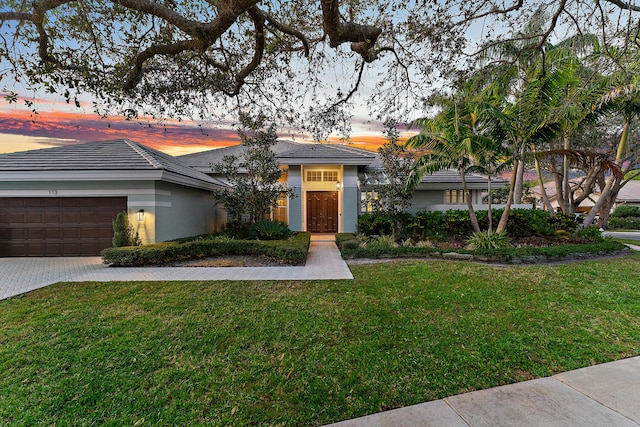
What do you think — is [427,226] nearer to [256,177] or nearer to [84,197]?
[256,177]

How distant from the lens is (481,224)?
1270 cm

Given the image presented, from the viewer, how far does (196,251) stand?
959 centimetres

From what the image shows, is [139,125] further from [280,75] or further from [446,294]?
[446,294]

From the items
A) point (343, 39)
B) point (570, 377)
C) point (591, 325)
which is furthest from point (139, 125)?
point (591, 325)

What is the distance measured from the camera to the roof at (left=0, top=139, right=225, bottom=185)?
392 inches

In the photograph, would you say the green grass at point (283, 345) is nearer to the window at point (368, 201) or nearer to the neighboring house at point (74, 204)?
the neighboring house at point (74, 204)

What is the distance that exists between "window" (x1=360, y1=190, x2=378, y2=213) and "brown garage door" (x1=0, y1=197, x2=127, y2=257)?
959cm

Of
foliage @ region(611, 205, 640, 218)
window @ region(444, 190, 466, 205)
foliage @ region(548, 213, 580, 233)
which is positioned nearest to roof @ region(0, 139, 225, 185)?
window @ region(444, 190, 466, 205)

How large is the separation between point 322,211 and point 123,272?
32.3 feet

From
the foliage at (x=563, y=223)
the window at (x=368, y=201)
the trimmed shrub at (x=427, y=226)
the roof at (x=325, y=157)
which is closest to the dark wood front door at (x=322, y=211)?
the window at (x=368, y=201)

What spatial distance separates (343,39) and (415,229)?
31.4 feet

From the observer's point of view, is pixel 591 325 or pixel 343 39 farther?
pixel 343 39

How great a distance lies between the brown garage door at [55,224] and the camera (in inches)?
401

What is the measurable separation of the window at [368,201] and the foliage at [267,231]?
3952 mm
